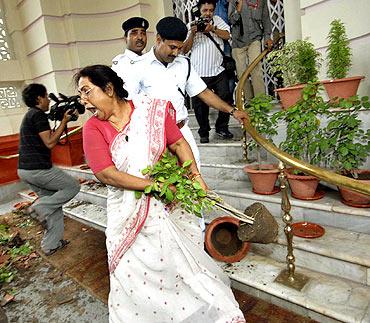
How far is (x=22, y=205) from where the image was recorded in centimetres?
523

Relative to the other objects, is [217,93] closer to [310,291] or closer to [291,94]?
[291,94]

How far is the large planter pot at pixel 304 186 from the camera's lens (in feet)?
8.56

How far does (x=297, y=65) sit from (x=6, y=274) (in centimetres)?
385

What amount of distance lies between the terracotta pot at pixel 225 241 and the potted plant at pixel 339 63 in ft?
5.40

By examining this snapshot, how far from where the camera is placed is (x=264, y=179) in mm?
2887

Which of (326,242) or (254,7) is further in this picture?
(254,7)

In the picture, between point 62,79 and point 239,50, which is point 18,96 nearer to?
point 62,79

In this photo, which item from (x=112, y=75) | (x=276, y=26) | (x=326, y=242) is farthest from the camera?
(x=276, y=26)

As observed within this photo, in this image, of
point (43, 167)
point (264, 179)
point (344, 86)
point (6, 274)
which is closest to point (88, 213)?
point (43, 167)

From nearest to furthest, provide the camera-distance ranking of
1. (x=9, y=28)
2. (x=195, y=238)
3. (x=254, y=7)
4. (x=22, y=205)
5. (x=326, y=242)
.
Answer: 1. (x=195, y=238)
2. (x=326, y=242)
3. (x=254, y=7)
4. (x=22, y=205)
5. (x=9, y=28)

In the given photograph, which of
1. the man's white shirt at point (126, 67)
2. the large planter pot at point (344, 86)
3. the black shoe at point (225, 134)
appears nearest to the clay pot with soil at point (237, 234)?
the man's white shirt at point (126, 67)

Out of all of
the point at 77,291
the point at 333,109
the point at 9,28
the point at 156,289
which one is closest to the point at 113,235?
the point at 156,289

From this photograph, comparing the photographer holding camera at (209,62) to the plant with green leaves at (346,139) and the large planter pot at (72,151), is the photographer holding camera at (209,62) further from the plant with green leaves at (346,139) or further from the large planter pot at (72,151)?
the large planter pot at (72,151)

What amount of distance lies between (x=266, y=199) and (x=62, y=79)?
4.80m
